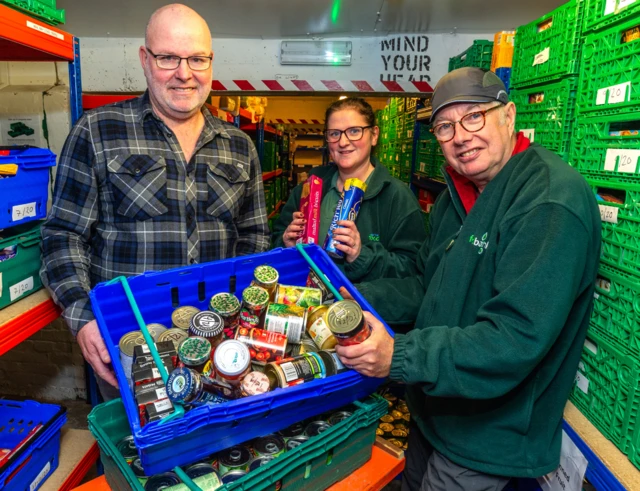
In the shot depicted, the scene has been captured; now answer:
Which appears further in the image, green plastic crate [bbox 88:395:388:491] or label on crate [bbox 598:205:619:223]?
label on crate [bbox 598:205:619:223]

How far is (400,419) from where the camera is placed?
3.31 metres

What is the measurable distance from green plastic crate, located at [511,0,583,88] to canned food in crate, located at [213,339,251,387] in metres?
1.55

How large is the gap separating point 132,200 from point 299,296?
2.67 feet

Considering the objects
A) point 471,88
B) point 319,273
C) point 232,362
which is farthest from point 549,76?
point 232,362

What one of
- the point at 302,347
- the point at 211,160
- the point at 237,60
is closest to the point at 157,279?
the point at 302,347

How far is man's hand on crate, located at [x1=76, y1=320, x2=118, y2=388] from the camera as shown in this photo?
1366 millimetres

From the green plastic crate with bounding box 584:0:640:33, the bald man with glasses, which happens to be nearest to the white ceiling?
the bald man with glasses

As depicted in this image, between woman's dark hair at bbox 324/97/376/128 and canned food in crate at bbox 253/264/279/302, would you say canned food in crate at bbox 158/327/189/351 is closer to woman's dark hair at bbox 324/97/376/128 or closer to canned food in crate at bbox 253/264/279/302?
canned food in crate at bbox 253/264/279/302

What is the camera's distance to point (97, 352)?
4.54ft

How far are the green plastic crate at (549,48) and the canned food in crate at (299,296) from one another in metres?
1.26

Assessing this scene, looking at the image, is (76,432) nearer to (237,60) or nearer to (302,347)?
(302,347)

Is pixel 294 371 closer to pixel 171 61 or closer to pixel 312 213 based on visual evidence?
pixel 312 213

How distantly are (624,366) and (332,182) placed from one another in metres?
1.57

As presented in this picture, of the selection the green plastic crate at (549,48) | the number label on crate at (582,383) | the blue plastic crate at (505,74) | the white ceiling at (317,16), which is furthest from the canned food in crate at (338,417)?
the white ceiling at (317,16)
